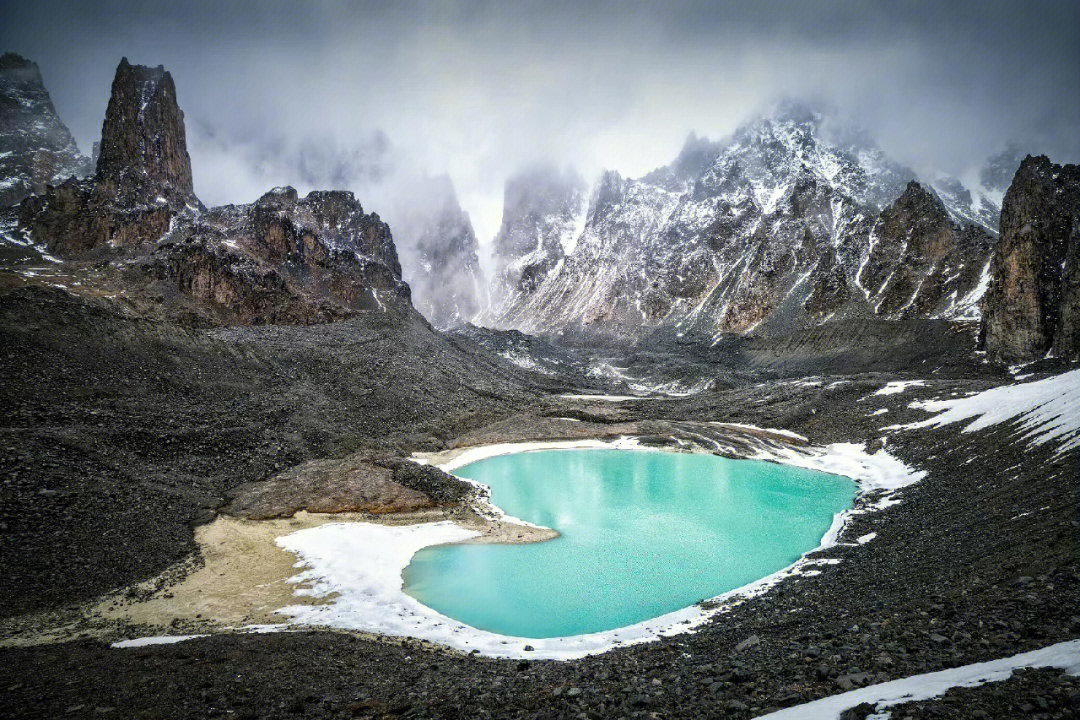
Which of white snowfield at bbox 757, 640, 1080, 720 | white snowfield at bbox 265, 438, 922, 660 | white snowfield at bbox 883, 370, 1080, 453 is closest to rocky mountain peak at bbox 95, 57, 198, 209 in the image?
white snowfield at bbox 265, 438, 922, 660

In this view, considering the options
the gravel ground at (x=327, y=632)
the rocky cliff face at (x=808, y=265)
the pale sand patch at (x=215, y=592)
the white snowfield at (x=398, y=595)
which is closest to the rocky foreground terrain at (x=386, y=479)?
the gravel ground at (x=327, y=632)

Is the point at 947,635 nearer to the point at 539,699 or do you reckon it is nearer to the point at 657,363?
the point at 539,699

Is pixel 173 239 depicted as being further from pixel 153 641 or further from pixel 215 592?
pixel 153 641

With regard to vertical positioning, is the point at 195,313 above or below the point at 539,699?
above

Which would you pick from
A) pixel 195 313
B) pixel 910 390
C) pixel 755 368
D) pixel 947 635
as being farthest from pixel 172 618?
pixel 755 368

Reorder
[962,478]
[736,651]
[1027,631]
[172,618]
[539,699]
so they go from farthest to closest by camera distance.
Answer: [962,478] → [172,618] → [736,651] → [539,699] → [1027,631]
